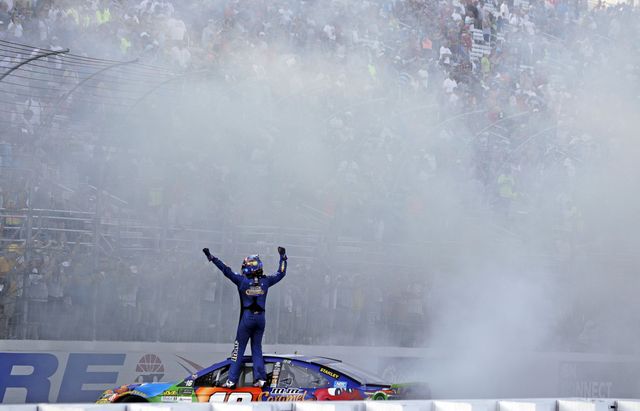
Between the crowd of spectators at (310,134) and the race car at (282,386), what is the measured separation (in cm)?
252

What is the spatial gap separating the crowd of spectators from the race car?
2.52 metres

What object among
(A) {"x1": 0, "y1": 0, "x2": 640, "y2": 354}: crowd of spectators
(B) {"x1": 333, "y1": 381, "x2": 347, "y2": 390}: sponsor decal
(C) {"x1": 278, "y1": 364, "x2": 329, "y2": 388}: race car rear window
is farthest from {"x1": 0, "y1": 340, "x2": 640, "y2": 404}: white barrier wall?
(C) {"x1": 278, "y1": 364, "x2": 329, "y2": 388}: race car rear window

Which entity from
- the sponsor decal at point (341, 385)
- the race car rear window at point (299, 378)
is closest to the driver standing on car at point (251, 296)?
the race car rear window at point (299, 378)

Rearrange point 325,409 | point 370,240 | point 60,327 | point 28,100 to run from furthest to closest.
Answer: point 370,240 → point 28,100 → point 60,327 → point 325,409

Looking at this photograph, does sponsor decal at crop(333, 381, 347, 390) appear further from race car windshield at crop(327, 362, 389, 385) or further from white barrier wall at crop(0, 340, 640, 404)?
white barrier wall at crop(0, 340, 640, 404)

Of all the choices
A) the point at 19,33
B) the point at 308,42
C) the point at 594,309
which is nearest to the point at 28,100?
the point at 19,33

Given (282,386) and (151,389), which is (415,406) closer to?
(282,386)

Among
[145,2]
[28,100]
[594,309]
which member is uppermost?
[145,2]

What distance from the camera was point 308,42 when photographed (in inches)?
669

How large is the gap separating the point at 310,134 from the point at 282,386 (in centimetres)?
763

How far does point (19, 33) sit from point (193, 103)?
2.55m

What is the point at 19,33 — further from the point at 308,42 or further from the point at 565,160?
the point at 565,160

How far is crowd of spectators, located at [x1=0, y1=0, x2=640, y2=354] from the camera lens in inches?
490

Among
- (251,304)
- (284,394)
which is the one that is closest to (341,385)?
(284,394)
